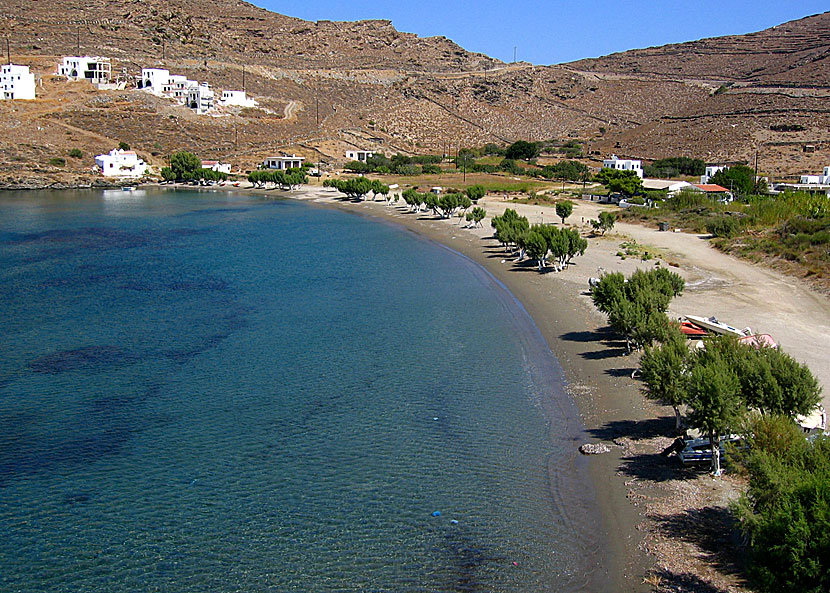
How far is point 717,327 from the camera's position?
2200cm

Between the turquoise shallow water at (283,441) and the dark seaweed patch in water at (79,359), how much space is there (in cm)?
10

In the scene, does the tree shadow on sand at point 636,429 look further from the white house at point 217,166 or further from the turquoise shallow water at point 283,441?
the white house at point 217,166

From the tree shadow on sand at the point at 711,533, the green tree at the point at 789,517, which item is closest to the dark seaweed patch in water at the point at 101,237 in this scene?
the tree shadow on sand at the point at 711,533

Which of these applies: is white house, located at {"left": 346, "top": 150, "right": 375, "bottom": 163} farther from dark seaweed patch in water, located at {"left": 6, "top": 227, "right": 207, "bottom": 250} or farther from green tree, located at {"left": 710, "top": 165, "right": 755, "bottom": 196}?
dark seaweed patch in water, located at {"left": 6, "top": 227, "right": 207, "bottom": 250}

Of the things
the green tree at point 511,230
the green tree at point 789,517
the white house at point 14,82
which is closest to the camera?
the green tree at point 789,517

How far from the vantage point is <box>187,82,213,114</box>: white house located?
105250 millimetres

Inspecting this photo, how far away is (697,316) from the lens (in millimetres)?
24969

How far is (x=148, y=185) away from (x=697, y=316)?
7757 centimetres

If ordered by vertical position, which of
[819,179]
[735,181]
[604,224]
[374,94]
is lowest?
[604,224]

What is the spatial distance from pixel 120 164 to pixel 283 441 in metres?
81.9

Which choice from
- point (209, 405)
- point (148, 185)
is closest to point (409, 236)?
point (209, 405)

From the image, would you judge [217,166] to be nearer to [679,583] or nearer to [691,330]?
[691,330]

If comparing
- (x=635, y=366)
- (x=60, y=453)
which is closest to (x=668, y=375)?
(x=635, y=366)

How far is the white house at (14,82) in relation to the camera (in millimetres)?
95938
